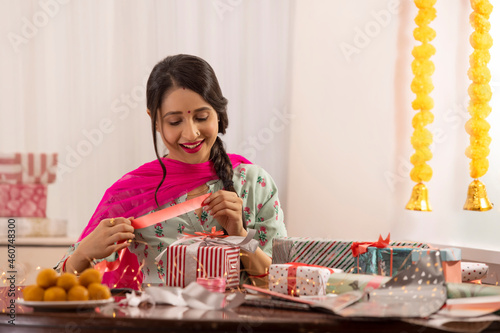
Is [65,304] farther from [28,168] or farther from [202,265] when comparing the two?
[28,168]

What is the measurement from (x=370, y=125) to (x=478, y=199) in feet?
2.68

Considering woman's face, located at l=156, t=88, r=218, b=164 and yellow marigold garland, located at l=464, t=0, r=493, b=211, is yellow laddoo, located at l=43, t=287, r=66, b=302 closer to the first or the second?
woman's face, located at l=156, t=88, r=218, b=164

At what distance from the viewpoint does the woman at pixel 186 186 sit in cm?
169

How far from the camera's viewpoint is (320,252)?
1.52 meters

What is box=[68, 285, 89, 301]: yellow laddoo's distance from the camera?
41.0 inches

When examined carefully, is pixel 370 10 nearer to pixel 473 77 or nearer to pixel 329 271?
pixel 473 77

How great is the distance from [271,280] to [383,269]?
11.5 inches

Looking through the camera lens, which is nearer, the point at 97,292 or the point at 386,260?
the point at 97,292

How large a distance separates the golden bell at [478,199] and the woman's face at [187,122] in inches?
48.4

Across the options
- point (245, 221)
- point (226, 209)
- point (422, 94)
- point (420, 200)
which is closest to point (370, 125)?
point (422, 94)

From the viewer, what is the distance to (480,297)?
3.68 ft

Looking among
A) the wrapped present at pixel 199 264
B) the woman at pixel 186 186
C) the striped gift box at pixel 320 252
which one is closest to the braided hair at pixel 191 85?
the woman at pixel 186 186

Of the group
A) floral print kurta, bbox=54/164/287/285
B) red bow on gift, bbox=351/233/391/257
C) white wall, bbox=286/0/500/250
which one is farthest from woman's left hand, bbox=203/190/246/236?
white wall, bbox=286/0/500/250

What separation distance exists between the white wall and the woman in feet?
3.93
